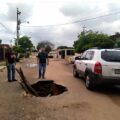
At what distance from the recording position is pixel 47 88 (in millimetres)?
14656

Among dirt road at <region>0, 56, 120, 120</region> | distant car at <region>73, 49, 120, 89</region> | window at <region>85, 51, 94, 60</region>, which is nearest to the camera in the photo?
dirt road at <region>0, 56, 120, 120</region>

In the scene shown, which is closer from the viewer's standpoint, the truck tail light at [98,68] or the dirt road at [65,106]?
the dirt road at [65,106]

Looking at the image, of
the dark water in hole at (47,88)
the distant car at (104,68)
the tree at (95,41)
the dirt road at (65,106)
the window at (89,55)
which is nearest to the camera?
the dirt road at (65,106)

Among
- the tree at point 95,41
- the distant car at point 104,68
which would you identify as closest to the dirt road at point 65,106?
the distant car at point 104,68

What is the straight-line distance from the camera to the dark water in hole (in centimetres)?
1372

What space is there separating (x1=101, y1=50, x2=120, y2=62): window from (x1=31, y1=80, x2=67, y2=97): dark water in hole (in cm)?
213

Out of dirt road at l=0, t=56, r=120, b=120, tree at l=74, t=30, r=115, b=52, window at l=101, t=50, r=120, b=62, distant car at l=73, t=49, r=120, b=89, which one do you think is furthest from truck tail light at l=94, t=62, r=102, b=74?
tree at l=74, t=30, r=115, b=52

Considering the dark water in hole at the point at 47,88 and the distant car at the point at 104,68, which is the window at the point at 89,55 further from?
the dark water in hole at the point at 47,88

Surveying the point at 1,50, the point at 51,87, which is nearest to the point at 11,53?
the point at 51,87

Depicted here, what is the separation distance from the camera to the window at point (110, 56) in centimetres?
1230

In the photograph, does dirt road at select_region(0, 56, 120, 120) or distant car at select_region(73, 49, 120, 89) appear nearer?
dirt road at select_region(0, 56, 120, 120)

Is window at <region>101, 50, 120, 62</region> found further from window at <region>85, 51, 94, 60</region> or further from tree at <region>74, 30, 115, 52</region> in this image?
tree at <region>74, 30, 115, 52</region>

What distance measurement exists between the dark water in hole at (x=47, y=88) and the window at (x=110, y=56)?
213cm

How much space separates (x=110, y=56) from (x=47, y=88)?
3.51 meters
